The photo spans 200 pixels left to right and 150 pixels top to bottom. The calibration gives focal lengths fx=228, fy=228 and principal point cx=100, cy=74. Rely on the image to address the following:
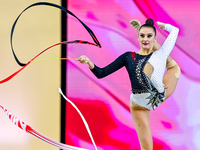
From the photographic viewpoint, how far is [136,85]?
4.50 feet

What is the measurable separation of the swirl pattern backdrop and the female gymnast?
52cm

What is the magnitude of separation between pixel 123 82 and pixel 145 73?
61 centimetres

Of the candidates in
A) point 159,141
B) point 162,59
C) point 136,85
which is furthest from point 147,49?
point 159,141

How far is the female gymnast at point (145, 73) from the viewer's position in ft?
4.47

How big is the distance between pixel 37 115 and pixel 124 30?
1073 mm

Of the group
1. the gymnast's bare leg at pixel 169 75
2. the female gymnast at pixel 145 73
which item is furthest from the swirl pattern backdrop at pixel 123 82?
the female gymnast at pixel 145 73

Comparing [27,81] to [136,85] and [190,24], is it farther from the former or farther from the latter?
[190,24]

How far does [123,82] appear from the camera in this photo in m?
1.97

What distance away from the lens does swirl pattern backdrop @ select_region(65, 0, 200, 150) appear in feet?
6.32

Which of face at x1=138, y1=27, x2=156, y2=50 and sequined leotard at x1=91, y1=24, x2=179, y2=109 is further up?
face at x1=138, y1=27, x2=156, y2=50

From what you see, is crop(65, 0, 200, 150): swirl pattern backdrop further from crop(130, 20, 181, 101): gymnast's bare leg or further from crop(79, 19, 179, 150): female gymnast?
crop(79, 19, 179, 150): female gymnast

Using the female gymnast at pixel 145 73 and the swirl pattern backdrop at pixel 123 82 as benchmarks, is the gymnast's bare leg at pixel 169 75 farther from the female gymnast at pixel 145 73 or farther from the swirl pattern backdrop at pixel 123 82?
the swirl pattern backdrop at pixel 123 82

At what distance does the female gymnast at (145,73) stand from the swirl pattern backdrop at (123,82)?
0.52 m

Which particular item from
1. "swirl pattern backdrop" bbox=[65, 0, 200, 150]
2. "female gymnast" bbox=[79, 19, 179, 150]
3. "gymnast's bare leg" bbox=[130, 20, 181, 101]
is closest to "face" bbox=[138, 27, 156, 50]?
"female gymnast" bbox=[79, 19, 179, 150]
